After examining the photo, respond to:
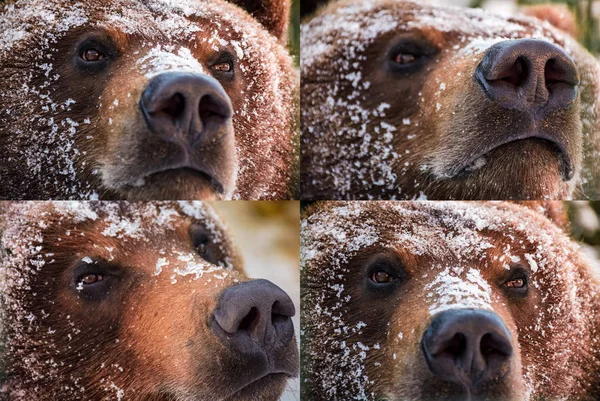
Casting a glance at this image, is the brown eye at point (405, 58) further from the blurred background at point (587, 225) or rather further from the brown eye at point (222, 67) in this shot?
the blurred background at point (587, 225)

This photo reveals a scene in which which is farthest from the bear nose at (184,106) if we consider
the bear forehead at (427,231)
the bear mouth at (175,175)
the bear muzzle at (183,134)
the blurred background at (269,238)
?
Result: the bear forehead at (427,231)

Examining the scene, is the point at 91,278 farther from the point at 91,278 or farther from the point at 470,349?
the point at 470,349

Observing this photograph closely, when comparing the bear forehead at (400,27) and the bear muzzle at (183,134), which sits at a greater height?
the bear forehead at (400,27)

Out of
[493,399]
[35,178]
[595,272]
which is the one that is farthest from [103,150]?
[595,272]

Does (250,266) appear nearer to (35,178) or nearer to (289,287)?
(289,287)

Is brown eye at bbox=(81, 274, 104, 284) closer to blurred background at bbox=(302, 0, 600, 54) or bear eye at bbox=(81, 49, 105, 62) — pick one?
bear eye at bbox=(81, 49, 105, 62)

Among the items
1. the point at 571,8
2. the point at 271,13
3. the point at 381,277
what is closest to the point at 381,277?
the point at 381,277
